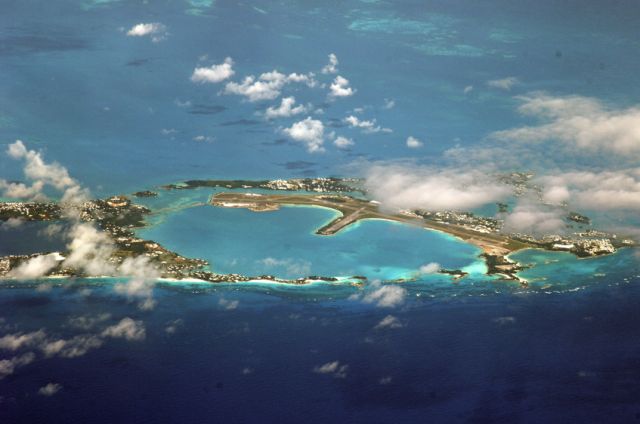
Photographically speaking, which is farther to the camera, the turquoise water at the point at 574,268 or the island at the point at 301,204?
the turquoise water at the point at 574,268

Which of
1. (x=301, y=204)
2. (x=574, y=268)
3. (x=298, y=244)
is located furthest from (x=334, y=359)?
(x=301, y=204)

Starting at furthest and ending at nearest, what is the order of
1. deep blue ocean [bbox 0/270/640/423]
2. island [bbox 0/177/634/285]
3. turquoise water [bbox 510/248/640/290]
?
turquoise water [bbox 510/248/640/290] < island [bbox 0/177/634/285] < deep blue ocean [bbox 0/270/640/423]

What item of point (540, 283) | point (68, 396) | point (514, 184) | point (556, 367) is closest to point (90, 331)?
point (68, 396)

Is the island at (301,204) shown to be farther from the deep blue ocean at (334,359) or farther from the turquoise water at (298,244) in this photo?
the deep blue ocean at (334,359)

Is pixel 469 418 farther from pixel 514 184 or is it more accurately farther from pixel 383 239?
pixel 514 184

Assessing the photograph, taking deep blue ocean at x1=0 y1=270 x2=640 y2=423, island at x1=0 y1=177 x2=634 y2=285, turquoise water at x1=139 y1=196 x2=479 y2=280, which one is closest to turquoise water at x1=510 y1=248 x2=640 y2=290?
island at x1=0 y1=177 x2=634 y2=285

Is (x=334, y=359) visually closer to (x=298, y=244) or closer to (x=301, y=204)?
(x=298, y=244)

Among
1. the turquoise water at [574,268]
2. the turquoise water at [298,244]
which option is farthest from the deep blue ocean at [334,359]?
the turquoise water at [298,244]

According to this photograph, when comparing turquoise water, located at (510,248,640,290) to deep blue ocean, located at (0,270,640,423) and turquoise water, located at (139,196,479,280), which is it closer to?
deep blue ocean, located at (0,270,640,423)
